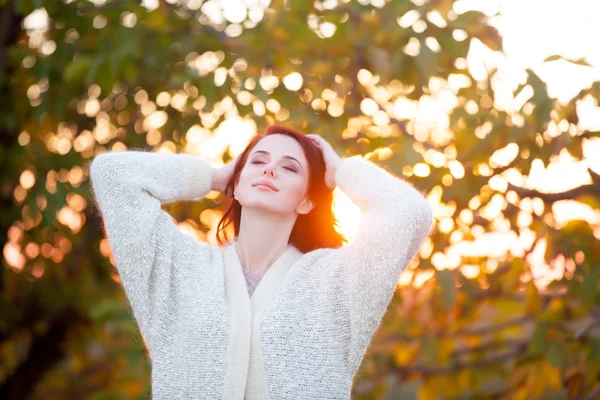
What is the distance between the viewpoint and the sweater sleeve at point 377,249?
166 cm

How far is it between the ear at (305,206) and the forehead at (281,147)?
10 cm

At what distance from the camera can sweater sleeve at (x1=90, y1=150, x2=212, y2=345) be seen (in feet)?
5.49

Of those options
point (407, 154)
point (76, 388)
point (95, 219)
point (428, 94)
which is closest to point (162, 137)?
point (95, 219)

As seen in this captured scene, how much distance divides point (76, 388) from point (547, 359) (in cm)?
428

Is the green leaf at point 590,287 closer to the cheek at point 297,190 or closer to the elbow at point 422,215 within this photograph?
the elbow at point 422,215

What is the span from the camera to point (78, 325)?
5020mm

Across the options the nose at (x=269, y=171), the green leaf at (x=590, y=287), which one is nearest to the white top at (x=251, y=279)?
the nose at (x=269, y=171)

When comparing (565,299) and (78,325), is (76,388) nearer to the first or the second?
(78,325)

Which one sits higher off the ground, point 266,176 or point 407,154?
point 266,176

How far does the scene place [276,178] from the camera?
1.78 m

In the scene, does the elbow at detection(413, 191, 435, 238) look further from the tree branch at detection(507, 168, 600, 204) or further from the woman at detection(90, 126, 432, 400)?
the tree branch at detection(507, 168, 600, 204)

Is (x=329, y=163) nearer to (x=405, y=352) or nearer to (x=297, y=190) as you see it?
(x=297, y=190)

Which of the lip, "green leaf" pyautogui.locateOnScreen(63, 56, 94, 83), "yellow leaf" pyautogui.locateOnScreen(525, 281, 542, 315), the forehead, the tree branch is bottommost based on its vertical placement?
"yellow leaf" pyautogui.locateOnScreen(525, 281, 542, 315)

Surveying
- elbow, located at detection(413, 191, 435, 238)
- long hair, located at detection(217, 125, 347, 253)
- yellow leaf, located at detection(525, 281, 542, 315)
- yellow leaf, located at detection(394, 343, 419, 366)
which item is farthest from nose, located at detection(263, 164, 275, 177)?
yellow leaf, located at detection(394, 343, 419, 366)
